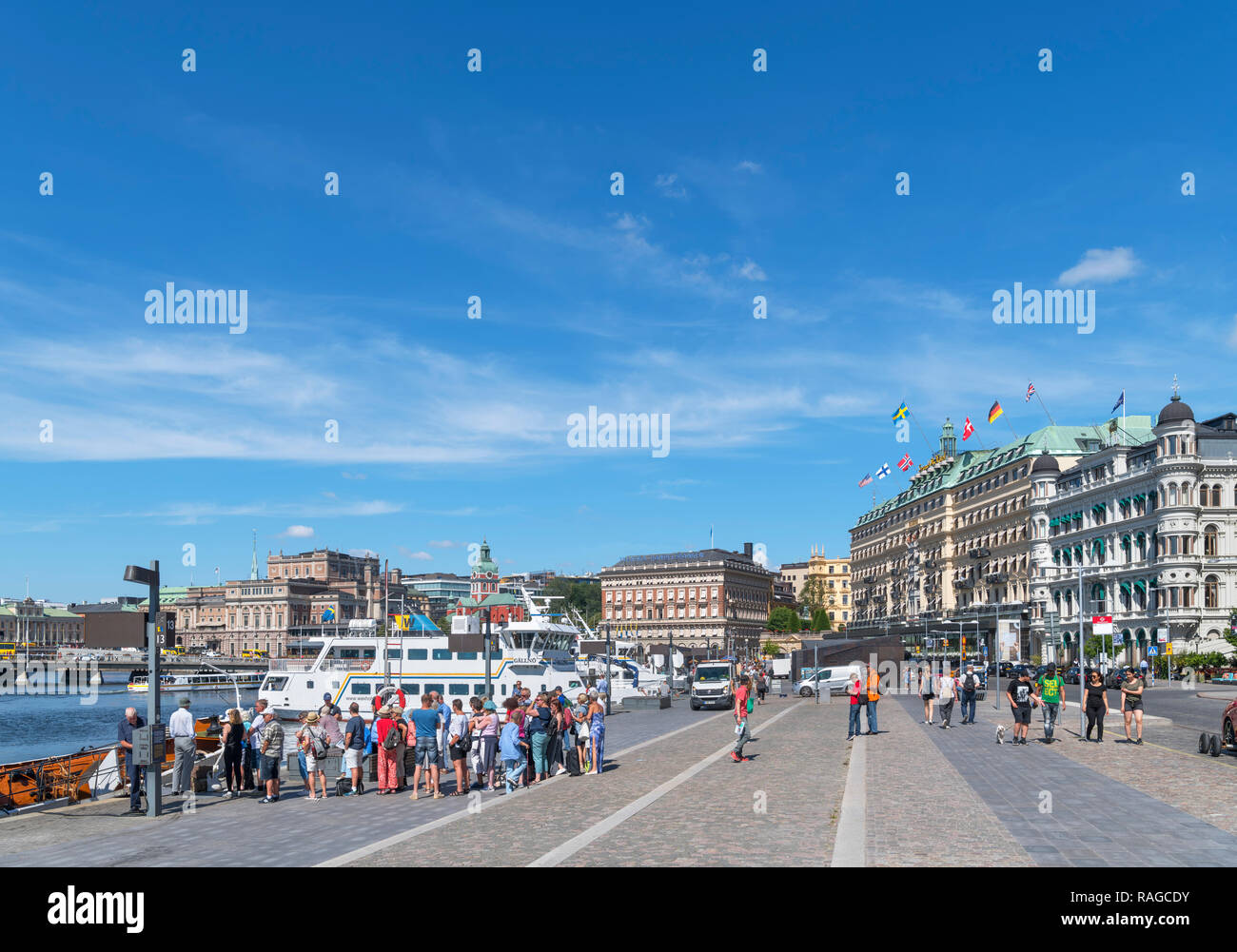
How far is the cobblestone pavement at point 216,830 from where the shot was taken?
14.4m

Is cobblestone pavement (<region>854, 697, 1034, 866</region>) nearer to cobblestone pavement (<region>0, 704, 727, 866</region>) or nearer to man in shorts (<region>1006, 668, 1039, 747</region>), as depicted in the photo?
man in shorts (<region>1006, 668, 1039, 747</region>)

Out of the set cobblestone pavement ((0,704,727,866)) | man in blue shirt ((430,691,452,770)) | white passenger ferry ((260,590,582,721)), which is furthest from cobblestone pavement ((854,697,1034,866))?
white passenger ferry ((260,590,582,721))

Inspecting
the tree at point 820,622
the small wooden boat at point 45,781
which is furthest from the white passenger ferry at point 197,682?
the small wooden boat at point 45,781

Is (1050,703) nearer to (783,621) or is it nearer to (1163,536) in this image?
(1163,536)

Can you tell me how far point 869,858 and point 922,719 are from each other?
29.5 meters

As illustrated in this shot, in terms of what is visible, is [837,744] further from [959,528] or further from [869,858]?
[959,528]

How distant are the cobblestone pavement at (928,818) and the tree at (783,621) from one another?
6369 inches

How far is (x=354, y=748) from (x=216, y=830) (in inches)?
185

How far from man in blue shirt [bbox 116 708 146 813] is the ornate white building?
67.7 m

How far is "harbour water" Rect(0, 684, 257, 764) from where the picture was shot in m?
58.2

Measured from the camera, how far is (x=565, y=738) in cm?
2416

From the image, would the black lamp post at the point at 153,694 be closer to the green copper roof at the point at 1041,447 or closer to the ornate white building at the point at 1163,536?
the ornate white building at the point at 1163,536

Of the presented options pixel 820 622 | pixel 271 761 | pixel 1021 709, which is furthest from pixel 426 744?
pixel 820 622
